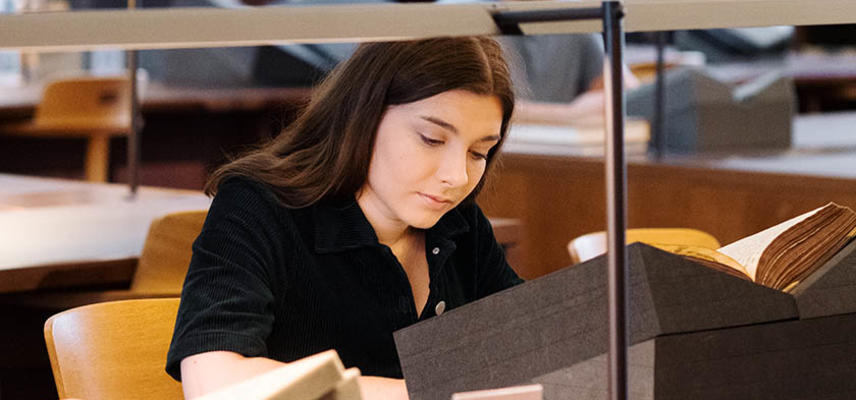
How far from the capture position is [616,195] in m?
0.80

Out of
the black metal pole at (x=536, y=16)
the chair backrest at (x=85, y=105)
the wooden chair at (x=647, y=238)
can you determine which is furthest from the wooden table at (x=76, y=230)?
the chair backrest at (x=85, y=105)

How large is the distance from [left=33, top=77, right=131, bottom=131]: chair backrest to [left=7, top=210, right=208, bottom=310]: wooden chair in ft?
10.1

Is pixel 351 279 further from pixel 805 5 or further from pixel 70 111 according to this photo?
pixel 70 111

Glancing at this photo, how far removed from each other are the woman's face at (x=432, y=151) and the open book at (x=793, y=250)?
0.26 meters

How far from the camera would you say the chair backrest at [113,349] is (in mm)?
1305

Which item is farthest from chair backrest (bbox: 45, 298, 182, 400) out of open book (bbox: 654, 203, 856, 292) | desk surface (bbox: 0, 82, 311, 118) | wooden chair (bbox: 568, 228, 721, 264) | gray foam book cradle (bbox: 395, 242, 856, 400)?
desk surface (bbox: 0, 82, 311, 118)

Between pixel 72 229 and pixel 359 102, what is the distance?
1.14 m

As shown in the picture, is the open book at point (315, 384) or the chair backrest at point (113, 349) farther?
the chair backrest at point (113, 349)

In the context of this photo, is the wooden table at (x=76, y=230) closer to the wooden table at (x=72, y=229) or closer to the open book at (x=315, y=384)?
the wooden table at (x=72, y=229)

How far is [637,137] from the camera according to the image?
329 cm

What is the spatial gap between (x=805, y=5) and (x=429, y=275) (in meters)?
0.59

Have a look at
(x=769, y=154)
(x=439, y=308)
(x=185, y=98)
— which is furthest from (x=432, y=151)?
(x=185, y=98)

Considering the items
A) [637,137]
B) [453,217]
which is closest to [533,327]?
[453,217]

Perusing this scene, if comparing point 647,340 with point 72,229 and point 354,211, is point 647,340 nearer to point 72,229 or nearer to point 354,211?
point 354,211
